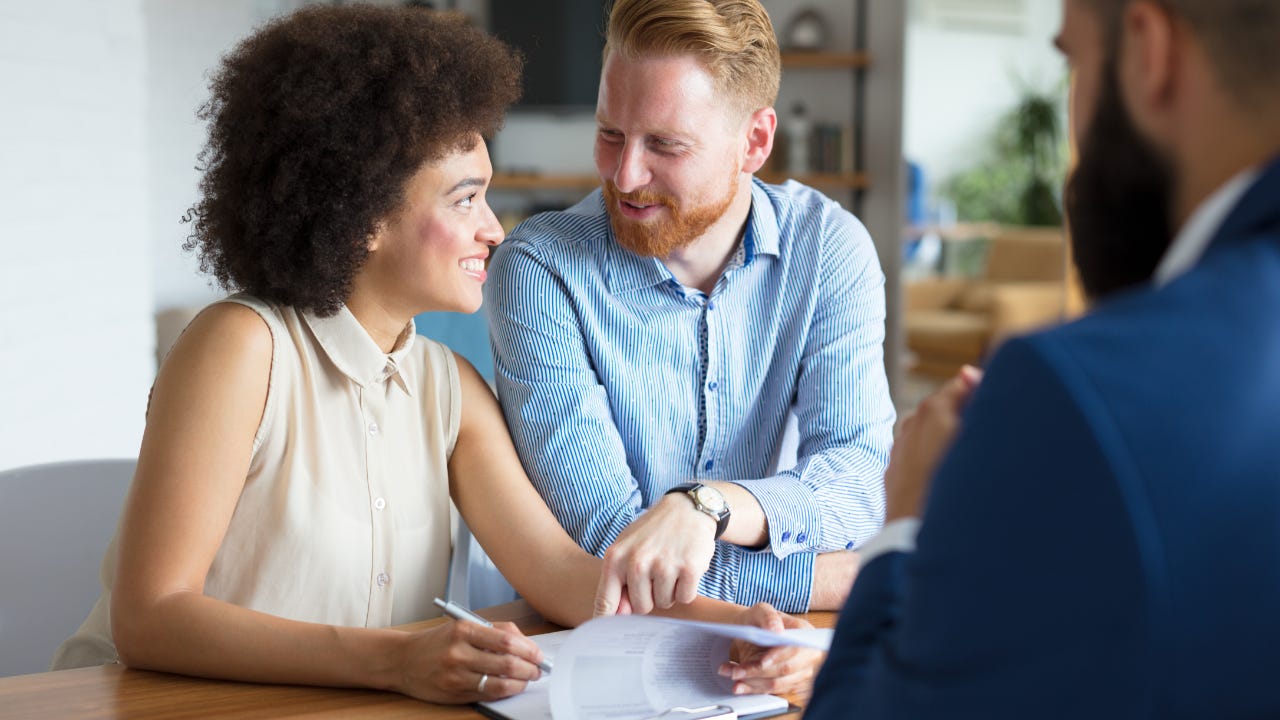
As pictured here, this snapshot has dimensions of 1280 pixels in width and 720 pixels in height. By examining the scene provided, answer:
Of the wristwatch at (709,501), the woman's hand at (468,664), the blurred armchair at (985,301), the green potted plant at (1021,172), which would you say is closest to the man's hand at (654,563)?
the wristwatch at (709,501)

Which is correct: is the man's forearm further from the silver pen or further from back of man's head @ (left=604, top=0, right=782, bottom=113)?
back of man's head @ (left=604, top=0, right=782, bottom=113)

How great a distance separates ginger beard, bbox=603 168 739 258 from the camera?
5.69ft

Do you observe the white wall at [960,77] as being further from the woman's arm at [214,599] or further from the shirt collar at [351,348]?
the woman's arm at [214,599]

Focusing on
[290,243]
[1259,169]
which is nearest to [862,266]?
[290,243]

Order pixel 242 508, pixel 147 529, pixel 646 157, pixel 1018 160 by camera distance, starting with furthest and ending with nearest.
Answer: pixel 1018 160 < pixel 646 157 < pixel 242 508 < pixel 147 529

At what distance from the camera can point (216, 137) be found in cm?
150

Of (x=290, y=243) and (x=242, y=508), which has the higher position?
(x=290, y=243)

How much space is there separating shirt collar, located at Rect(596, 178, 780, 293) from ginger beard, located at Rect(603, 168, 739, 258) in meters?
0.02

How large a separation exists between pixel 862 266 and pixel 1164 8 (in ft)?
3.85

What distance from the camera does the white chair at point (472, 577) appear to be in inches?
65.1

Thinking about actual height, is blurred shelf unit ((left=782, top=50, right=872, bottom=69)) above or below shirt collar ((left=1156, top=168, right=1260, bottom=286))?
above

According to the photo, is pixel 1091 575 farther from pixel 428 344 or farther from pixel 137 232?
pixel 137 232

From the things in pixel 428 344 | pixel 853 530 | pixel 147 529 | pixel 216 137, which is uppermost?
pixel 216 137

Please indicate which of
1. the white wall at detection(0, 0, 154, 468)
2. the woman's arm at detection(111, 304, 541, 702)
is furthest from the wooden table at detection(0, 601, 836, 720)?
the white wall at detection(0, 0, 154, 468)
